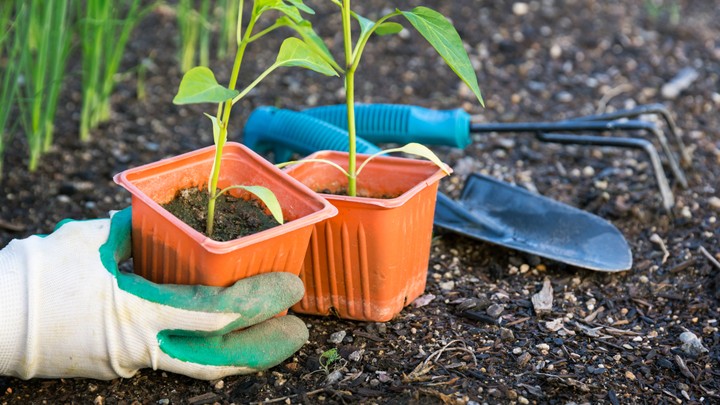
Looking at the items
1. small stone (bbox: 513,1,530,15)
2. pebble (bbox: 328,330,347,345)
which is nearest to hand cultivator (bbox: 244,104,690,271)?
pebble (bbox: 328,330,347,345)

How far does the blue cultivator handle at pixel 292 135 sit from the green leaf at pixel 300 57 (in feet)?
1.27

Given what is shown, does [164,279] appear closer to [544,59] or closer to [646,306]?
[646,306]

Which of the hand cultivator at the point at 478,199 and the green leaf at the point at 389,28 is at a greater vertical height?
the green leaf at the point at 389,28

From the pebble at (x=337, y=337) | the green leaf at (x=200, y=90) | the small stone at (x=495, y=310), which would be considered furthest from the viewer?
the small stone at (x=495, y=310)

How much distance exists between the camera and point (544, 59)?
2832 millimetres

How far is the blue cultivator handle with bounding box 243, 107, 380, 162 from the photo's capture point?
5.40 feet

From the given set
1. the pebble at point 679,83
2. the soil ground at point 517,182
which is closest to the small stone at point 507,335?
the soil ground at point 517,182

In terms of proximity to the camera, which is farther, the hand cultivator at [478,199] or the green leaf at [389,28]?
the hand cultivator at [478,199]

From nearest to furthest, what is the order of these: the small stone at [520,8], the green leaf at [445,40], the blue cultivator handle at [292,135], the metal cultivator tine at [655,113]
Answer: the green leaf at [445,40] < the blue cultivator handle at [292,135] < the metal cultivator tine at [655,113] < the small stone at [520,8]

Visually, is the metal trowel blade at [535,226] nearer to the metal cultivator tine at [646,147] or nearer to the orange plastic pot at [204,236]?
the metal cultivator tine at [646,147]

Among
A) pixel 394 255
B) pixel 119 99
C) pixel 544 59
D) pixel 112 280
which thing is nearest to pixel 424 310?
pixel 394 255

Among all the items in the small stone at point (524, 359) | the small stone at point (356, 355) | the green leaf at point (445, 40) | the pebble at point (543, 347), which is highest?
the green leaf at point (445, 40)

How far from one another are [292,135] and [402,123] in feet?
0.81

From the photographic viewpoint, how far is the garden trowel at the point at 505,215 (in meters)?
1.70
